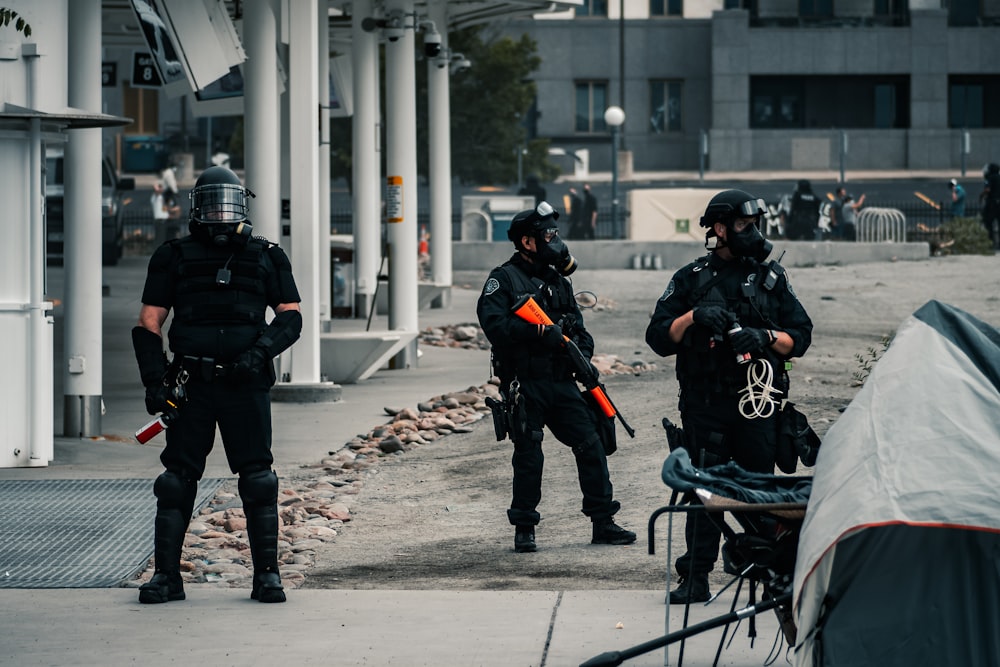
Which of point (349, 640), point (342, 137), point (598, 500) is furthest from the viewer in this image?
point (342, 137)

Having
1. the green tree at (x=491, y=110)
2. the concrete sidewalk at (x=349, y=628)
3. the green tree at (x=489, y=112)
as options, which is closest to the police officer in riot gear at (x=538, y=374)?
the concrete sidewalk at (x=349, y=628)

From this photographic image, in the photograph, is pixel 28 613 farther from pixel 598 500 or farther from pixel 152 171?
pixel 152 171

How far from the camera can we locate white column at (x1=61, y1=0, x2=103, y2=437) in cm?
1241

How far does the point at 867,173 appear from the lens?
58.4m

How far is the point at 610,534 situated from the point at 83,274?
5304mm

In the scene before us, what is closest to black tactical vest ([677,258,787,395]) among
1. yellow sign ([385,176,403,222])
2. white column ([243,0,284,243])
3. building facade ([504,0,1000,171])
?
white column ([243,0,284,243])

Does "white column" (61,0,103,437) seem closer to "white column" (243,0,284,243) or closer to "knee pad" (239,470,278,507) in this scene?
"white column" (243,0,284,243)

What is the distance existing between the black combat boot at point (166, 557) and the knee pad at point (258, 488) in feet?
1.01

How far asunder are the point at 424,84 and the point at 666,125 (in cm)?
2234

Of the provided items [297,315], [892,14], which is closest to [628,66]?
[892,14]

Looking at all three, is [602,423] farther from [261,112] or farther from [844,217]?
[844,217]

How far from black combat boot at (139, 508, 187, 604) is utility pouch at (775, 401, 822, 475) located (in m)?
2.63

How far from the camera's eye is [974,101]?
201 feet

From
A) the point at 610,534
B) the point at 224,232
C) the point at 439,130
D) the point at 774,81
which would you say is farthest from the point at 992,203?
the point at 224,232
